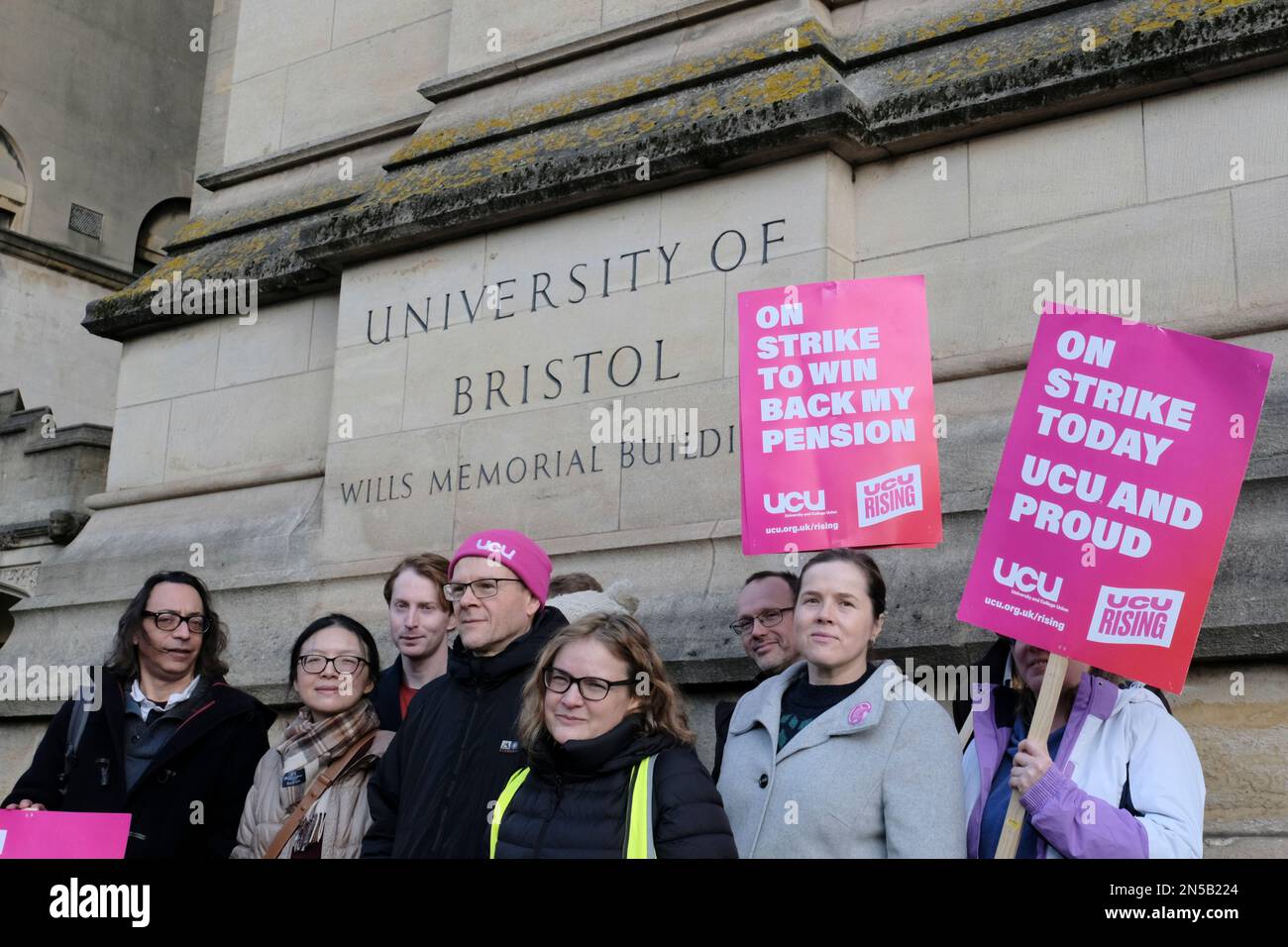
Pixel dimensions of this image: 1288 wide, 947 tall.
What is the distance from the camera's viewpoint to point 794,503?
16.5 feet

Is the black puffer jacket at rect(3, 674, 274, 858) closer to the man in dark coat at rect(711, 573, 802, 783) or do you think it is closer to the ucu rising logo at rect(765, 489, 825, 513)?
the man in dark coat at rect(711, 573, 802, 783)

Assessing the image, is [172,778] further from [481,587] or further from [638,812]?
[638,812]

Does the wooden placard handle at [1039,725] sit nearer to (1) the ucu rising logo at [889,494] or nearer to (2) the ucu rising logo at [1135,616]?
(2) the ucu rising logo at [1135,616]

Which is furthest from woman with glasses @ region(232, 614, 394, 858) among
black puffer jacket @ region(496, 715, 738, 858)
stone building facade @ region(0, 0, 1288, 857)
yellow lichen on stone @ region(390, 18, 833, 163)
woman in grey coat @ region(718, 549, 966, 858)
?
yellow lichen on stone @ region(390, 18, 833, 163)

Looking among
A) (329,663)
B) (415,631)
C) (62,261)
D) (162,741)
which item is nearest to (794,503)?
(415,631)

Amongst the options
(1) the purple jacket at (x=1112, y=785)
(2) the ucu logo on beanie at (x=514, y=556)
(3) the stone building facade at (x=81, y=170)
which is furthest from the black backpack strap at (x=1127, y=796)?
(3) the stone building facade at (x=81, y=170)

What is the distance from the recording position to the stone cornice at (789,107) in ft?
20.6

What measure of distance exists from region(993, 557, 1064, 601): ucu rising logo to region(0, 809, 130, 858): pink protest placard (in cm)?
264

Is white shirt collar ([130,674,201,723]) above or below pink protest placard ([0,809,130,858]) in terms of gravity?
above

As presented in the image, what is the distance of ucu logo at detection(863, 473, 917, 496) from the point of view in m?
4.92

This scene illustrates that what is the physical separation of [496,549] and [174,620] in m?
1.46

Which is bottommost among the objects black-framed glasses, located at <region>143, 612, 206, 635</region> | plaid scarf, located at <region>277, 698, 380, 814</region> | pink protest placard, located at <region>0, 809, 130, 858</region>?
pink protest placard, located at <region>0, 809, 130, 858</region>

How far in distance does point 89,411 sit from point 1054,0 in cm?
1693

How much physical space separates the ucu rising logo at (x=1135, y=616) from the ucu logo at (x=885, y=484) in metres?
0.87
